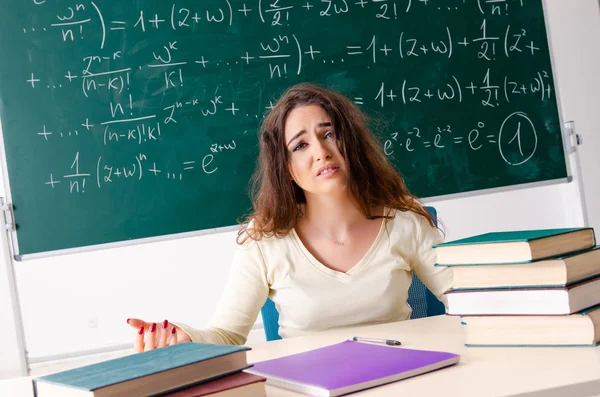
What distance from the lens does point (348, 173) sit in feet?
5.80

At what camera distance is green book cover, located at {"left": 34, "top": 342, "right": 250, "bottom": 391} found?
Answer: 853 mm

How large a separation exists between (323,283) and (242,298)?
20 cm

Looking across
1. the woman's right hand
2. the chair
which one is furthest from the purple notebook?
the chair

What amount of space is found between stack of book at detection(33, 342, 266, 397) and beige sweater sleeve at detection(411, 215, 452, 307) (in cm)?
91

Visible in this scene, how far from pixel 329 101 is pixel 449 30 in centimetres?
176

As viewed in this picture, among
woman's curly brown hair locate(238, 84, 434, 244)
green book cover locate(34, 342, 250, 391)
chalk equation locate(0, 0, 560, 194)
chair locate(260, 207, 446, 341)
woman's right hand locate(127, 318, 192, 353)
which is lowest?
chair locate(260, 207, 446, 341)

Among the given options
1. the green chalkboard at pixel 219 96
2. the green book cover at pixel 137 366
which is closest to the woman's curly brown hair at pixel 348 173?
the green book cover at pixel 137 366

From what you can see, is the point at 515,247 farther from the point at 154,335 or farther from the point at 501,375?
the point at 154,335

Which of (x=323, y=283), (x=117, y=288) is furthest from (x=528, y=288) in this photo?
(x=117, y=288)

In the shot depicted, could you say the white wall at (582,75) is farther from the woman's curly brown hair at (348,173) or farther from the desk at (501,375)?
the desk at (501,375)

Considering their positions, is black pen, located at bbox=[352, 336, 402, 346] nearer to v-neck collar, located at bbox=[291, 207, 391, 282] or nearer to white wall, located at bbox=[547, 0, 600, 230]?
v-neck collar, located at bbox=[291, 207, 391, 282]

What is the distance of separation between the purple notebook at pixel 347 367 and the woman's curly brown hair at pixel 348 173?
604 mm

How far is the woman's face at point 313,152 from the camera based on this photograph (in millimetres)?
1704

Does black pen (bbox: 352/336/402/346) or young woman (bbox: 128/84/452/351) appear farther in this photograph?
young woman (bbox: 128/84/452/351)
